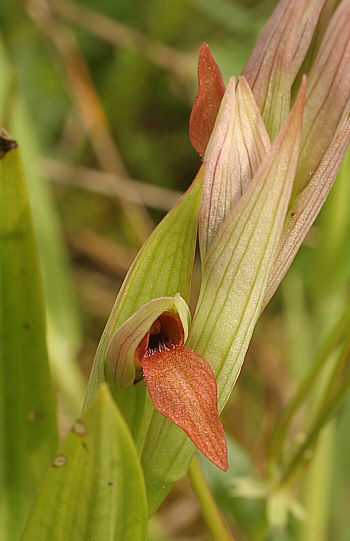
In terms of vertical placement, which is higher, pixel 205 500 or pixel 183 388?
pixel 183 388

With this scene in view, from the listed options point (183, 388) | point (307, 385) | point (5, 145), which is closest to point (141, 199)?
point (307, 385)

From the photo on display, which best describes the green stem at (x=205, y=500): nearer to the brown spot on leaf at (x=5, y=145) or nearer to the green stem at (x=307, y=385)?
the green stem at (x=307, y=385)

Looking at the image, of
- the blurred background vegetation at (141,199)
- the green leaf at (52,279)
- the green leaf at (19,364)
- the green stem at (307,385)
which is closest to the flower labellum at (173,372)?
the green leaf at (19,364)

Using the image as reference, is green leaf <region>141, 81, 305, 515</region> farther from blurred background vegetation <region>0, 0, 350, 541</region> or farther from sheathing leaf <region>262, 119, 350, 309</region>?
blurred background vegetation <region>0, 0, 350, 541</region>

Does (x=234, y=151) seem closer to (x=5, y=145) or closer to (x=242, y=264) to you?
(x=242, y=264)

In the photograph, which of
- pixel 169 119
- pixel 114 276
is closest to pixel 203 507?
pixel 114 276

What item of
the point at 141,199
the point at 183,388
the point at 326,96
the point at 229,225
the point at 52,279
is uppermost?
the point at 326,96
